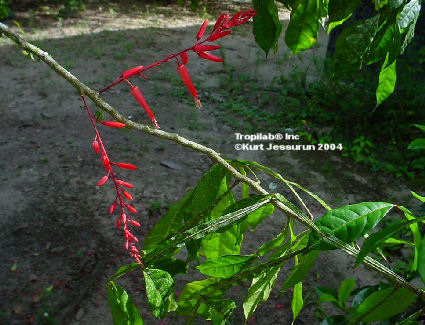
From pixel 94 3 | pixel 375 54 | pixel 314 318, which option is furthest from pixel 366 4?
pixel 94 3

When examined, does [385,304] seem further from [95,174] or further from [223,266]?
[95,174]

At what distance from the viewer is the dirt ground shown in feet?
8.71

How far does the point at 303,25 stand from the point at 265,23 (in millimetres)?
74

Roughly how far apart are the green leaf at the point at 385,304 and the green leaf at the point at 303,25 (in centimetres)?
39

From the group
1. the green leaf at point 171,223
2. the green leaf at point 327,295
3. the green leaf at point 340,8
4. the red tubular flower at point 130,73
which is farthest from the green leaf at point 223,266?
the green leaf at point 327,295

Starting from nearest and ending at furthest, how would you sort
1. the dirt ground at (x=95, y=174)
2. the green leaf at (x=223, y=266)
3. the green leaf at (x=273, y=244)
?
the green leaf at (x=223, y=266), the green leaf at (x=273, y=244), the dirt ground at (x=95, y=174)

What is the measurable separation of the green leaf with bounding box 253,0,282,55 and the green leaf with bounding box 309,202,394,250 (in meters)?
0.26

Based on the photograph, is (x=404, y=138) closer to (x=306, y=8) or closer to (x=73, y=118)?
(x=73, y=118)

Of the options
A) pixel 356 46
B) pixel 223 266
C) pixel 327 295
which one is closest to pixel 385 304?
pixel 223 266

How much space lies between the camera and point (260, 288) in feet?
2.35

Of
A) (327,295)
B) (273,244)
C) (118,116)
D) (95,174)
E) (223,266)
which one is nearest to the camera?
(118,116)

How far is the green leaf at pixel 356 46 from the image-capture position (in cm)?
68

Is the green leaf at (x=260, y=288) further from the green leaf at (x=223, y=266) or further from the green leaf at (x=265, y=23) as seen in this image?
the green leaf at (x=265, y=23)

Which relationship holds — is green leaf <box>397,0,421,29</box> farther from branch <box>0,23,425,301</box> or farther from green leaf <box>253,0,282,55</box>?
branch <box>0,23,425,301</box>
